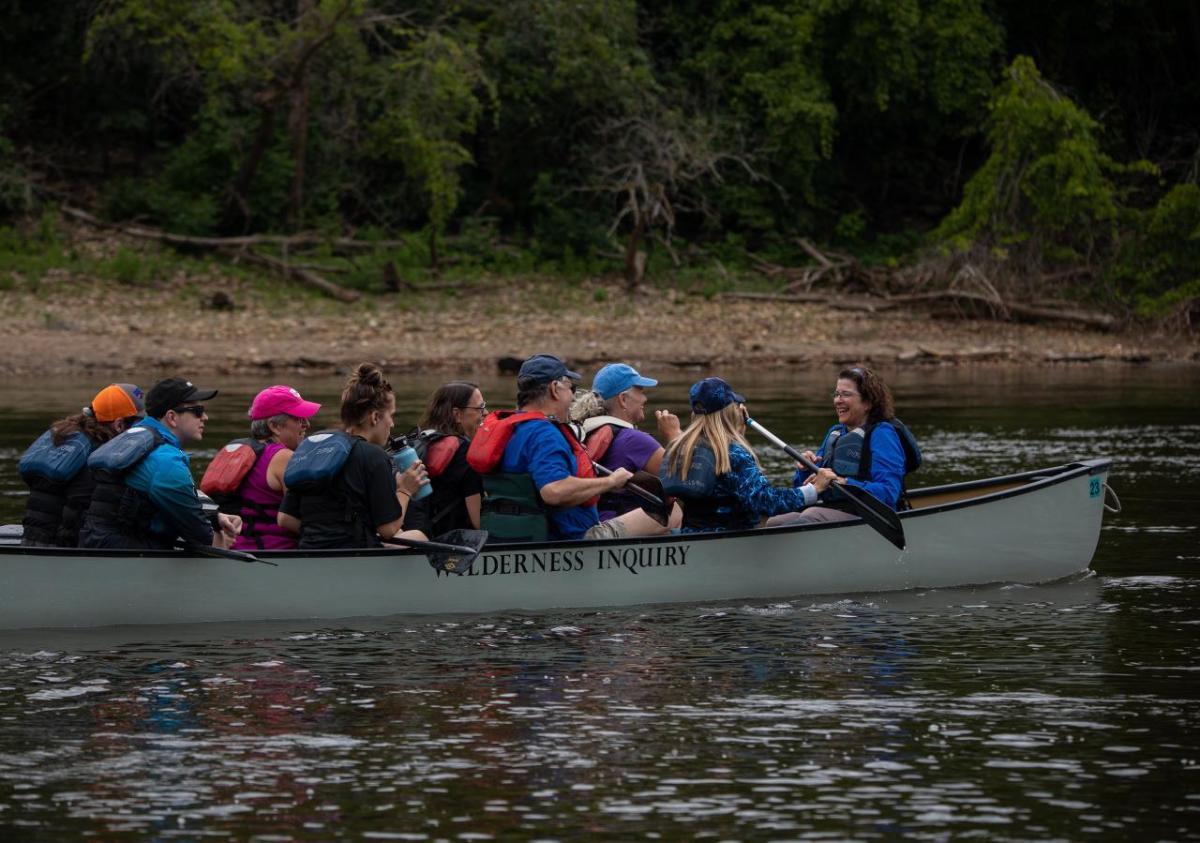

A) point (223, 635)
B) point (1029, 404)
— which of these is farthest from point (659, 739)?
point (1029, 404)

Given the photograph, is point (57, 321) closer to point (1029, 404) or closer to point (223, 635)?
point (1029, 404)

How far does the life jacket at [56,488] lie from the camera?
9391mm

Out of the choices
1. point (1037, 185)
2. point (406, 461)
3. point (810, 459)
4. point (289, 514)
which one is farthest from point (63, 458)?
point (1037, 185)

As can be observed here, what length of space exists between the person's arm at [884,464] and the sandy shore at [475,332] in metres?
16.2

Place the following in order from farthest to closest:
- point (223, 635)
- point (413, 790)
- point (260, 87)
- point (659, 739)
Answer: point (260, 87)
point (223, 635)
point (659, 739)
point (413, 790)

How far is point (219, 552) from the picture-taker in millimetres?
9258

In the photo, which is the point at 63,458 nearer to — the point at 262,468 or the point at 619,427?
the point at 262,468

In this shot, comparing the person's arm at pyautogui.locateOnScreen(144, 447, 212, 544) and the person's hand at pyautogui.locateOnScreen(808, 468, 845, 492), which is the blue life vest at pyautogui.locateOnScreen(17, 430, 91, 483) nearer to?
the person's arm at pyautogui.locateOnScreen(144, 447, 212, 544)

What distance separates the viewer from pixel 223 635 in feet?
30.8

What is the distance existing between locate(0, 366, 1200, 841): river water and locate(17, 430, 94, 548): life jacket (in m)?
0.54

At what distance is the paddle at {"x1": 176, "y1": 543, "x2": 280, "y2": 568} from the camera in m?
9.23

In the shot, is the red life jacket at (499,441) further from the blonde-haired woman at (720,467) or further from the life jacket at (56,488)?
the life jacket at (56,488)

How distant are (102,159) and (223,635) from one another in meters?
25.5

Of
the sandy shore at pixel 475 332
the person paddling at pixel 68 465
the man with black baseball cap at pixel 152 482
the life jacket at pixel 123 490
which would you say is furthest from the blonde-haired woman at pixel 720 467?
the sandy shore at pixel 475 332
